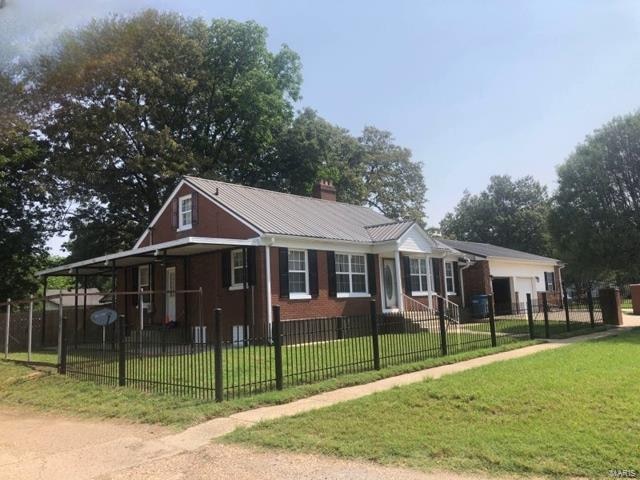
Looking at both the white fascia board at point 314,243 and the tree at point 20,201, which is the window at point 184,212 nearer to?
the white fascia board at point 314,243

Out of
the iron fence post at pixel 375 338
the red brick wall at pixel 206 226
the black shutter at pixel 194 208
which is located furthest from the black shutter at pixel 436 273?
the iron fence post at pixel 375 338

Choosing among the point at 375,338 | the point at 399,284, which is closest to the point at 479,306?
the point at 399,284

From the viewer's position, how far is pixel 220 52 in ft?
116

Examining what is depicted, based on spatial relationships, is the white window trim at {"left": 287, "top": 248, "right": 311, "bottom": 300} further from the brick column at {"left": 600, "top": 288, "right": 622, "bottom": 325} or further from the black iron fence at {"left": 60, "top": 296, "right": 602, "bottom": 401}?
the brick column at {"left": 600, "top": 288, "right": 622, "bottom": 325}

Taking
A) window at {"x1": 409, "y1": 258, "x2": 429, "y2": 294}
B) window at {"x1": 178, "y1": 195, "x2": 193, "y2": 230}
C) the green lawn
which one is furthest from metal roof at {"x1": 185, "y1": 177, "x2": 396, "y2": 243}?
the green lawn

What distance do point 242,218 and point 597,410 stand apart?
13.5m

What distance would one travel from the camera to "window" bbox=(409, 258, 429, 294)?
22750 millimetres

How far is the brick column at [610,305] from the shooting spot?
21.8 meters

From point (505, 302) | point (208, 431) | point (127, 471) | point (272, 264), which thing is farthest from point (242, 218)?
point (505, 302)

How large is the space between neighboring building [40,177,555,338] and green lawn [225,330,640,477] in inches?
358

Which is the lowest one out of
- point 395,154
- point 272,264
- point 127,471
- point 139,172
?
point 127,471

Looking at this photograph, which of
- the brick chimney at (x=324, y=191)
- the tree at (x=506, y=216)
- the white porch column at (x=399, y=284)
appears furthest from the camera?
the tree at (x=506, y=216)

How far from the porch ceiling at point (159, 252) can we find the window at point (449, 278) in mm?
11982

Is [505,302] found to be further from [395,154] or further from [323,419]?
[323,419]
